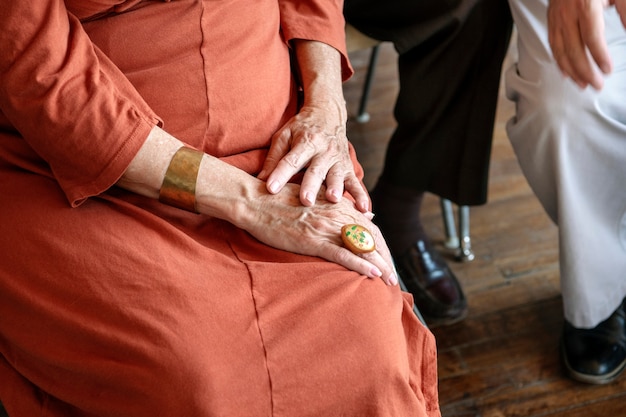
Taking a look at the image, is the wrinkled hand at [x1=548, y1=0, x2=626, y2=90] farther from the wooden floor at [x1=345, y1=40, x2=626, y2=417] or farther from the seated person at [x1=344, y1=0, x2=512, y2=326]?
the wooden floor at [x1=345, y1=40, x2=626, y2=417]

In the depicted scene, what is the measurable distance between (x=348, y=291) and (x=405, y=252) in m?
0.82

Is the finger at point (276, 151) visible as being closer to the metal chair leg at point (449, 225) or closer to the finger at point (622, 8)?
the finger at point (622, 8)

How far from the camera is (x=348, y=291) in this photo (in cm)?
103

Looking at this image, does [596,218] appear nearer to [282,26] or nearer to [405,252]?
[405,252]

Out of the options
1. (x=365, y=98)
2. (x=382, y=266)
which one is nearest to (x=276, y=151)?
(x=382, y=266)

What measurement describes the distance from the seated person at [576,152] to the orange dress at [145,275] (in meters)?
0.48

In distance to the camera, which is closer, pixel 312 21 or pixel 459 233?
pixel 312 21

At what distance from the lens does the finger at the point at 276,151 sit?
1.16 meters

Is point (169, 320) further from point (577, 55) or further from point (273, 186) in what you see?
point (577, 55)

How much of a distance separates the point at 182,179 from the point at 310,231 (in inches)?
7.6

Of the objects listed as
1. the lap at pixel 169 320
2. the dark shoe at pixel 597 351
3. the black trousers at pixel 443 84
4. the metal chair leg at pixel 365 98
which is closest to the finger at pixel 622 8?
the black trousers at pixel 443 84

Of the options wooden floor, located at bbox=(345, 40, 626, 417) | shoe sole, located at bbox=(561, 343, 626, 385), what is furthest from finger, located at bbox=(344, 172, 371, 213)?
shoe sole, located at bbox=(561, 343, 626, 385)

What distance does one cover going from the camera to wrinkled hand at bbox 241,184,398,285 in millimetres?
1066

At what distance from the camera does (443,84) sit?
1646 millimetres
